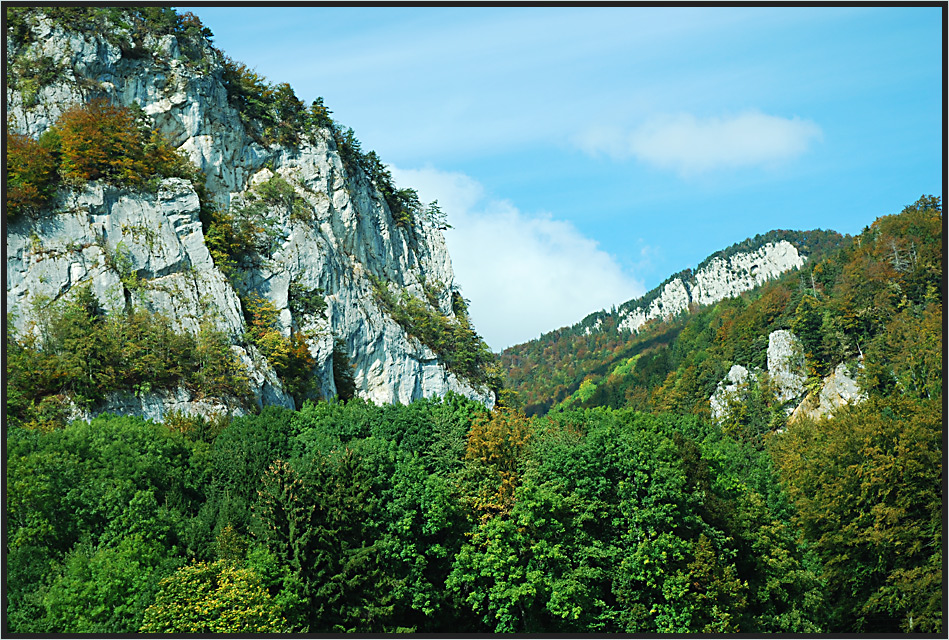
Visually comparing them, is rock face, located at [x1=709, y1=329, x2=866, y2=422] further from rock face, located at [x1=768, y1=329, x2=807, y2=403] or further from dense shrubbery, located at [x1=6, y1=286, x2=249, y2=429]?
dense shrubbery, located at [x1=6, y1=286, x2=249, y2=429]

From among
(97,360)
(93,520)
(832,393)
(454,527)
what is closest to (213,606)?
(93,520)

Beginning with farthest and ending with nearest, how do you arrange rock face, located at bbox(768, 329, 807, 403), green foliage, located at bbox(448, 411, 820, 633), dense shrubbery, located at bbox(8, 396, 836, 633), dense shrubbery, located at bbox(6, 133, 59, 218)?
rock face, located at bbox(768, 329, 807, 403) < dense shrubbery, located at bbox(6, 133, 59, 218) < green foliage, located at bbox(448, 411, 820, 633) < dense shrubbery, located at bbox(8, 396, 836, 633)

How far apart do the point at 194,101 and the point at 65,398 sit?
27675mm

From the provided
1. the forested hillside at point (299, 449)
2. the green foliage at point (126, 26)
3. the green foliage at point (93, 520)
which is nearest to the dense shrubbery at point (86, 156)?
the forested hillside at point (299, 449)

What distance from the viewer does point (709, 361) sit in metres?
107

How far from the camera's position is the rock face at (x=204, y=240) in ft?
157

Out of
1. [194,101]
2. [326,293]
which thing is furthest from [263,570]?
[194,101]

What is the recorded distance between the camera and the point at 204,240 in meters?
54.0

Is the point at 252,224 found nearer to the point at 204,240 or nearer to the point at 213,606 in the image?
the point at 204,240

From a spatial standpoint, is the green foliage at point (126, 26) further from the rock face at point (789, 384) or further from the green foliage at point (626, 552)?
the rock face at point (789, 384)

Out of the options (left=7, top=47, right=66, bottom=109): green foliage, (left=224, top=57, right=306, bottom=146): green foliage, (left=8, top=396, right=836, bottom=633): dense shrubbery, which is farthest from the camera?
(left=224, top=57, right=306, bottom=146): green foliage

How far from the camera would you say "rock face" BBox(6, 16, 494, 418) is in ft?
157

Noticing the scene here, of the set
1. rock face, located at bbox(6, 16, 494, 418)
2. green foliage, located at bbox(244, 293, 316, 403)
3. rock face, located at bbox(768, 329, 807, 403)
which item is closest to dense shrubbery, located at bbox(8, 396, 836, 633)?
→ rock face, located at bbox(6, 16, 494, 418)

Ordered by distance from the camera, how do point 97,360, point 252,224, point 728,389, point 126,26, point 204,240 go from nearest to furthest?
point 97,360
point 204,240
point 126,26
point 252,224
point 728,389
